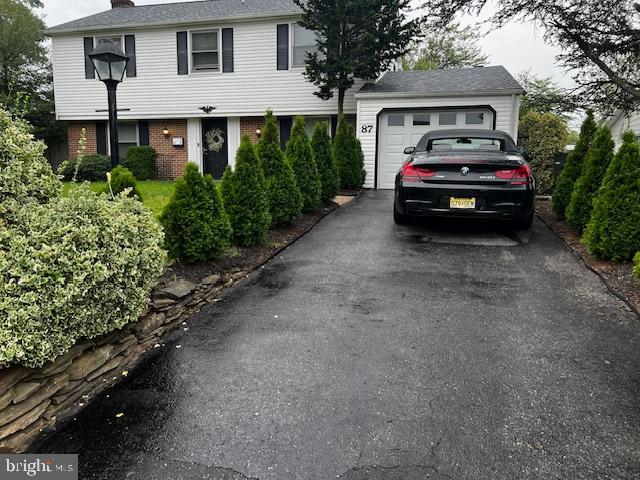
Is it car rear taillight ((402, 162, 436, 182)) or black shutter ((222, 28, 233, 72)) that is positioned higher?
black shutter ((222, 28, 233, 72))

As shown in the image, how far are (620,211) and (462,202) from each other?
1.85 meters

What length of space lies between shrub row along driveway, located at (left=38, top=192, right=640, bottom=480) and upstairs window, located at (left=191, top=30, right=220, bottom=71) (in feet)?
41.2

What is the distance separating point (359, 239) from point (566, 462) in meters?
4.88

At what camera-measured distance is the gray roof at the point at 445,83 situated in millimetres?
12242

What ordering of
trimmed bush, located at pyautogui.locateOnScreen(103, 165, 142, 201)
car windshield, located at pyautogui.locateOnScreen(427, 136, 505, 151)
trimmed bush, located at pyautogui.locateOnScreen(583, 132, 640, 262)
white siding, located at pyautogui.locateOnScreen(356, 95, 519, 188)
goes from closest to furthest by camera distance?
trimmed bush, located at pyautogui.locateOnScreen(103, 165, 142, 201) < trimmed bush, located at pyautogui.locateOnScreen(583, 132, 640, 262) < car windshield, located at pyautogui.locateOnScreen(427, 136, 505, 151) < white siding, located at pyautogui.locateOnScreen(356, 95, 519, 188)

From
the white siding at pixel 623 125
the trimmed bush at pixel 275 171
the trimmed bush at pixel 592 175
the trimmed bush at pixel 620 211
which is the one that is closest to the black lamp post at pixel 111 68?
the trimmed bush at pixel 275 171

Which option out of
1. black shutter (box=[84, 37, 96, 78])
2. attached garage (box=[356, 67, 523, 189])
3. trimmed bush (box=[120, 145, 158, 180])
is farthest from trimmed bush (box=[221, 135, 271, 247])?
black shutter (box=[84, 37, 96, 78])

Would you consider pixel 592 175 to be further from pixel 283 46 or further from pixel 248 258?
pixel 283 46

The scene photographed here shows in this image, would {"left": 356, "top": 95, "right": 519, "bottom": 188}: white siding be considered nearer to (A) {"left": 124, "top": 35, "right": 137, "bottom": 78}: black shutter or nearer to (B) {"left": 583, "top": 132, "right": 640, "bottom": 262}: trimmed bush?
(B) {"left": 583, "top": 132, "right": 640, "bottom": 262}: trimmed bush

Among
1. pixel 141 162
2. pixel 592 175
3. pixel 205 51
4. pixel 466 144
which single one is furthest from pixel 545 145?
pixel 141 162

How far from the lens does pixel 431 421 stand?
2562 mm

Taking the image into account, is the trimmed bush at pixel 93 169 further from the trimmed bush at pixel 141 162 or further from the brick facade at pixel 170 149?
the brick facade at pixel 170 149

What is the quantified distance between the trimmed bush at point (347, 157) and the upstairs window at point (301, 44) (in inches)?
143

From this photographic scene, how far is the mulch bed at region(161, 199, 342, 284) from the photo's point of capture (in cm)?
470
